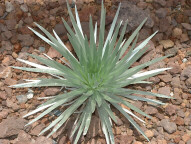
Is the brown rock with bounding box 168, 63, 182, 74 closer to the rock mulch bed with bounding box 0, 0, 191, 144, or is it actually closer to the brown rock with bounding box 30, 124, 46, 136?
the rock mulch bed with bounding box 0, 0, 191, 144

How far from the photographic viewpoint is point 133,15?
7.55 ft

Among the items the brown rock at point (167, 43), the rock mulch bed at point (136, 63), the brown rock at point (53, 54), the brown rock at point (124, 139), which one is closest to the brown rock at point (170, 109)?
the rock mulch bed at point (136, 63)

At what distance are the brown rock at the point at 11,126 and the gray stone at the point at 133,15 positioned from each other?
123cm

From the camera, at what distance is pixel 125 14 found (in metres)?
2.31

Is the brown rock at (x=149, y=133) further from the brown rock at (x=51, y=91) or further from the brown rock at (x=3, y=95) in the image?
the brown rock at (x=3, y=95)

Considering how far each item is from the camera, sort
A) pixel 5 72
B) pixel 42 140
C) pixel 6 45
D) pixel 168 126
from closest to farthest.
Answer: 1. pixel 42 140
2. pixel 168 126
3. pixel 5 72
4. pixel 6 45

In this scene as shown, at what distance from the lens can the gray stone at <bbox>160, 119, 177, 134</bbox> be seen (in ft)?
6.61

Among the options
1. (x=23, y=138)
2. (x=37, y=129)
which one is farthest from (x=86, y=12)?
(x=23, y=138)

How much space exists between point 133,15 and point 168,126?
1034 mm

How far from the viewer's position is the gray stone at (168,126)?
2014mm

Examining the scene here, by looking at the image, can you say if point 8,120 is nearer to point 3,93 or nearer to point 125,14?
point 3,93

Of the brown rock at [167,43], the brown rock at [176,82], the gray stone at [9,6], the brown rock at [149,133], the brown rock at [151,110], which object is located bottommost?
the brown rock at [149,133]

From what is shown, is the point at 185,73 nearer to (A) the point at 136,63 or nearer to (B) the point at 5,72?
(A) the point at 136,63

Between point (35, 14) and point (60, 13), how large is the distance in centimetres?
23
